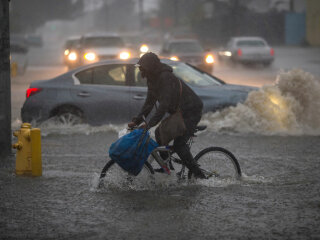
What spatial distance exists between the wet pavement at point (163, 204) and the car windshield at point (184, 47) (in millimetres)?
18514

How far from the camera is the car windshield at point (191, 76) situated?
1237 cm

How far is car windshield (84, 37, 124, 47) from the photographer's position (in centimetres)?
A: 2467

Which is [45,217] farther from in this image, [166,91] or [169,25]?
[169,25]

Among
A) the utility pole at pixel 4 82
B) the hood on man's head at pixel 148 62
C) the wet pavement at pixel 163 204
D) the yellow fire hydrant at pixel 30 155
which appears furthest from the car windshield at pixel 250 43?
the hood on man's head at pixel 148 62

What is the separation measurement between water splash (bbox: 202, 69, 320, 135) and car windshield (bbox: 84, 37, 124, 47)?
1287 centimetres

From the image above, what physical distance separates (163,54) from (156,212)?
2237cm

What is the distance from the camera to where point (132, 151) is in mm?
6902

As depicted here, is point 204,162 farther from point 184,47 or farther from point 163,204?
point 184,47

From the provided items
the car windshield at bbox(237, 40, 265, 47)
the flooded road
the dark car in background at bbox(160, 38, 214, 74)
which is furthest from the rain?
the car windshield at bbox(237, 40, 265, 47)

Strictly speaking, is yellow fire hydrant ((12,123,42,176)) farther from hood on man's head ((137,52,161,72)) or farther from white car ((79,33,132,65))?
white car ((79,33,132,65))

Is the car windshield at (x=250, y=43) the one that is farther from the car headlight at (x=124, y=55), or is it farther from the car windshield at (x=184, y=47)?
the car headlight at (x=124, y=55)

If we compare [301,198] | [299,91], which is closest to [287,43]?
[299,91]

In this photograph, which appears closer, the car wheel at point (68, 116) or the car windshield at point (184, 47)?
the car wheel at point (68, 116)

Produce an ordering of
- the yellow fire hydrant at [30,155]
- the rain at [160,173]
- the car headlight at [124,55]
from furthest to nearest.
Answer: the car headlight at [124,55] < the yellow fire hydrant at [30,155] < the rain at [160,173]
